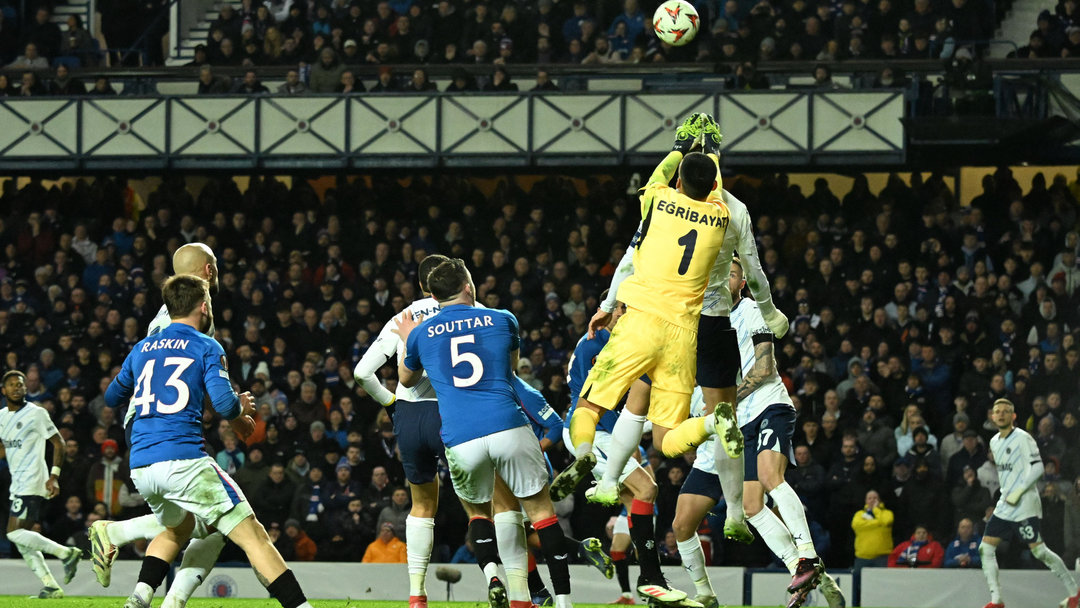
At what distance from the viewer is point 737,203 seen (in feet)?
31.0

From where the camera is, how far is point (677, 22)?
14.4 m

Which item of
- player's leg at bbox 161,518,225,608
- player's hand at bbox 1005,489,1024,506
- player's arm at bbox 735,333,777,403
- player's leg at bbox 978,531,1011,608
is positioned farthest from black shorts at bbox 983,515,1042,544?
player's leg at bbox 161,518,225,608

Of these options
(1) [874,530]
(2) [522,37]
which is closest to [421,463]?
(1) [874,530]

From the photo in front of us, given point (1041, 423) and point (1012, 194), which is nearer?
point (1041, 423)

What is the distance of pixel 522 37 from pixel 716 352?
43.5ft

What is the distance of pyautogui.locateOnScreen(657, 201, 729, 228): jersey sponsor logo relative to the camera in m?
9.02

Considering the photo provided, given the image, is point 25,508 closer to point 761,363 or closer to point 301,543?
point 301,543

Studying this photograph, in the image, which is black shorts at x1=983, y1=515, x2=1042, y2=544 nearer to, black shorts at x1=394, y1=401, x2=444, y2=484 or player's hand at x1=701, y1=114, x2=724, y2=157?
player's hand at x1=701, y1=114, x2=724, y2=157

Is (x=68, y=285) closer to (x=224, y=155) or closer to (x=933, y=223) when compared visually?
(x=224, y=155)

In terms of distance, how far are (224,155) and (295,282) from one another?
2.17 meters

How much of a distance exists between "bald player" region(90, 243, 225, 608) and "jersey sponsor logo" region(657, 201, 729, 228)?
2793 mm

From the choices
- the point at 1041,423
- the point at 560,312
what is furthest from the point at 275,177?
the point at 1041,423

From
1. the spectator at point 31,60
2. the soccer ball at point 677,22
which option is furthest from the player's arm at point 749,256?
the spectator at point 31,60

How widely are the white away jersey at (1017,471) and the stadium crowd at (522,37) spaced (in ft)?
22.9
